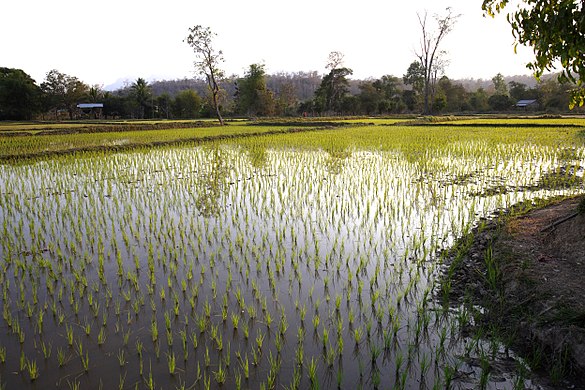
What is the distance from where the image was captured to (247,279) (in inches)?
137

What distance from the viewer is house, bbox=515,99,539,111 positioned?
36322 millimetres

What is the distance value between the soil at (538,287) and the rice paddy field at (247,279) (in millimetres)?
171

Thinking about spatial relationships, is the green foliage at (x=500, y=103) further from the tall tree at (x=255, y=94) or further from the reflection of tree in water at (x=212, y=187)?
the reflection of tree in water at (x=212, y=187)

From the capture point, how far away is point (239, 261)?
3.90 metres

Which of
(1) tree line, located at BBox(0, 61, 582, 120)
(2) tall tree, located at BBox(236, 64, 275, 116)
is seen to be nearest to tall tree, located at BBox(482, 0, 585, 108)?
(1) tree line, located at BBox(0, 61, 582, 120)

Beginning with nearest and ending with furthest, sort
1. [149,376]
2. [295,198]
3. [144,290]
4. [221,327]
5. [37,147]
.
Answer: [149,376] < [221,327] < [144,290] < [295,198] < [37,147]

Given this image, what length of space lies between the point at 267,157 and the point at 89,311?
803 centimetres

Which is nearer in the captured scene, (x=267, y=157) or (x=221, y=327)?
(x=221, y=327)

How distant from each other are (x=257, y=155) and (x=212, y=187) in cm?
418

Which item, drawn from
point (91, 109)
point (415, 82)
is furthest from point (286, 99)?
point (91, 109)

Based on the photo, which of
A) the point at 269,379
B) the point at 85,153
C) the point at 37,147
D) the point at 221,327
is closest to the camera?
the point at 269,379

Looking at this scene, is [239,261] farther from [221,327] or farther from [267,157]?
[267,157]

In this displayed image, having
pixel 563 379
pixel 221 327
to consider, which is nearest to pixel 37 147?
pixel 221 327

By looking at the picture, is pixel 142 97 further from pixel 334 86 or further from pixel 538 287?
pixel 538 287
